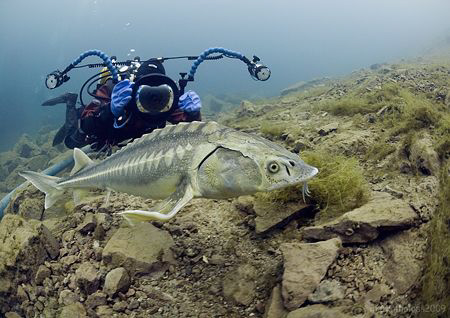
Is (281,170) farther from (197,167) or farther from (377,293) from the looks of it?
(377,293)

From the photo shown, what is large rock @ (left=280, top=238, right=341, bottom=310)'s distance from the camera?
2820 millimetres

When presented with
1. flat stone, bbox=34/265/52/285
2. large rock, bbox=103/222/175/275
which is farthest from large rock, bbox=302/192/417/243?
flat stone, bbox=34/265/52/285

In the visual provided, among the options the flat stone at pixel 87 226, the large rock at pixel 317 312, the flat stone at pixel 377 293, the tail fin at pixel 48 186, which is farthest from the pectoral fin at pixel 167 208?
the tail fin at pixel 48 186

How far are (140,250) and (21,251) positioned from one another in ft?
4.82

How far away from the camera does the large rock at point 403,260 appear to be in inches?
104

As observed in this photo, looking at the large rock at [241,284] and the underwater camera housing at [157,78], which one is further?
the underwater camera housing at [157,78]

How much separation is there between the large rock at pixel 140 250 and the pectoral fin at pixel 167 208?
919 millimetres

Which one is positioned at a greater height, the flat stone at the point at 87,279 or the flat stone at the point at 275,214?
the flat stone at the point at 275,214

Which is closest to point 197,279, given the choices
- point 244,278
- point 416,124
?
point 244,278

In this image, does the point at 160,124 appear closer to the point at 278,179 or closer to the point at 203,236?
the point at 203,236

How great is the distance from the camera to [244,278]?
11.2 ft

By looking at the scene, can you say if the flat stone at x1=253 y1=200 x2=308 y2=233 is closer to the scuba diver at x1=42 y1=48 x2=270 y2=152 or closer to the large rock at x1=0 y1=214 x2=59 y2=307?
the scuba diver at x1=42 y1=48 x2=270 y2=152

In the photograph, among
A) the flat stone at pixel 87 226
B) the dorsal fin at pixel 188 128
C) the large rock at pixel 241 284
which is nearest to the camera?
the large rock at pixel 241 284

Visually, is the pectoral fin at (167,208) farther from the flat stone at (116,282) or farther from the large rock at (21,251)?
the large rock at (21,251)
